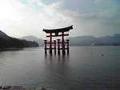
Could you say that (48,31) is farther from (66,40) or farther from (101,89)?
(101,89)

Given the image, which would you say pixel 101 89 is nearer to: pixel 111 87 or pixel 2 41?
pixel 111 87

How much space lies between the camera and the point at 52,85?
1522 centimetres

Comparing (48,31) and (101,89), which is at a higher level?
(48,31)

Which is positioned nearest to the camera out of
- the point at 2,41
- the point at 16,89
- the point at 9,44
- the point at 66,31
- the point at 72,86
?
the point at 16,89

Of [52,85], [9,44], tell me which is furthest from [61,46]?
[9,44]

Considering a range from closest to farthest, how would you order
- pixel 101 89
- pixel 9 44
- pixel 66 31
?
1. pixel 101 89
2. pixel 66 31
3. pixel 9 44

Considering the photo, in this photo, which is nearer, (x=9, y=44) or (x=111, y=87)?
(x=111, y=87)

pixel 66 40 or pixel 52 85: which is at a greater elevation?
pixel 66 40

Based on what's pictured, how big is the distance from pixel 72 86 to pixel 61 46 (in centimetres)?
3710

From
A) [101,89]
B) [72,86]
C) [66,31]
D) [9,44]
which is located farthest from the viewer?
[9,44]

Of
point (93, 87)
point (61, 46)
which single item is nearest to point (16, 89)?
point (93, 87)

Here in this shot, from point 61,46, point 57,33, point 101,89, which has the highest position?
point 57,33

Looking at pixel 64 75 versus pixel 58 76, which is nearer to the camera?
pixel 58 76

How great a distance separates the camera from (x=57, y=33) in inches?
1924
